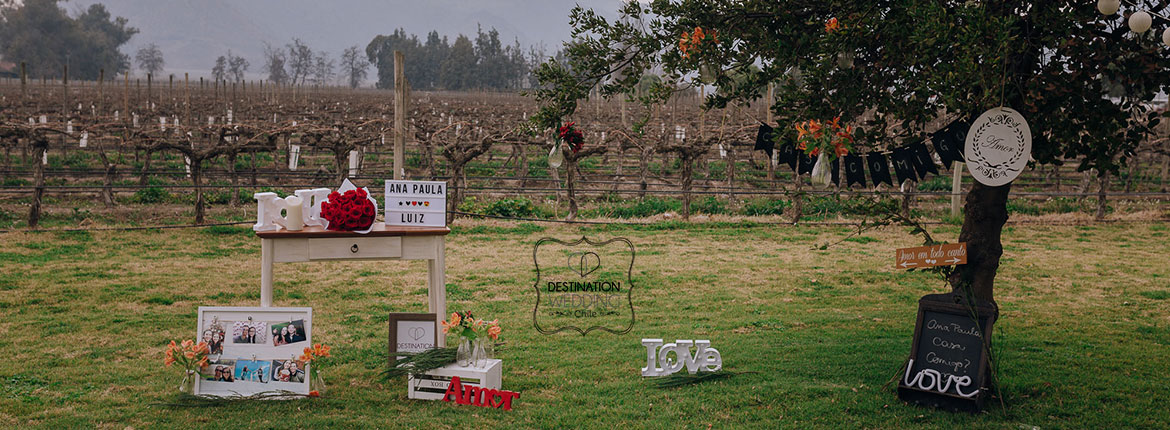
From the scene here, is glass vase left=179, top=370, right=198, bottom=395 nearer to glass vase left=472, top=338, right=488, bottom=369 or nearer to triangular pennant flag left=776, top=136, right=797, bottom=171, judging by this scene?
glass vase left=472, top=338, right=488, bottom=369

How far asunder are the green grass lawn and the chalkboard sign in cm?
14

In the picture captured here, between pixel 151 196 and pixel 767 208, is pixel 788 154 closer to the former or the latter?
pixel 767 208

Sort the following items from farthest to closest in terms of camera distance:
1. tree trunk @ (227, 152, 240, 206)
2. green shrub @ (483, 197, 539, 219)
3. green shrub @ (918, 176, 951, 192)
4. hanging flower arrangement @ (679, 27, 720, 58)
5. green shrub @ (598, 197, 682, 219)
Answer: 1. green shrub @ (918, 176, 951, 192)
2. tree trunk @ (227, 152, 240, 206)
3. green shrub @ (598, 197, 682, 219)
4. green shrub @ (483, 197, 539, 219)
5. hanging flower arrangement @ (679, 27, 720, 58)

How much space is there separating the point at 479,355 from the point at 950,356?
2.99 metres

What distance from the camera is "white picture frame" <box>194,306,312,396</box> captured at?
5.01 meters

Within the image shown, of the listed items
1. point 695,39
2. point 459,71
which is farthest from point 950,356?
point 459,71

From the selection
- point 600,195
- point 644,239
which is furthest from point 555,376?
point 600,195

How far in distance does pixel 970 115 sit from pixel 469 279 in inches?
269

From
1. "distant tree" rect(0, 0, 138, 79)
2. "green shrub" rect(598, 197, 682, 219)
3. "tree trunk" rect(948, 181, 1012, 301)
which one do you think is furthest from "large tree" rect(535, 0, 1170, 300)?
"distant tree" rect(0, 0, 138, 79)

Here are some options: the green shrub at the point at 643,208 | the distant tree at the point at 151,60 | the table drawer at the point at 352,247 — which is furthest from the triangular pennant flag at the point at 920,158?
the distant tree at the point at 151,60

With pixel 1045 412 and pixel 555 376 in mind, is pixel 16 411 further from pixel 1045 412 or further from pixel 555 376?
pixel 1045 412

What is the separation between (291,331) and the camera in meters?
5.02

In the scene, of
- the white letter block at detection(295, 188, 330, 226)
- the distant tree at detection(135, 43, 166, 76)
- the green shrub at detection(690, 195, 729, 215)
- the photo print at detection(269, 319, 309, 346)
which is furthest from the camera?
the distant tree at detection(135, 43, 166, 76)

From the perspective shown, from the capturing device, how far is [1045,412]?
4.93m
